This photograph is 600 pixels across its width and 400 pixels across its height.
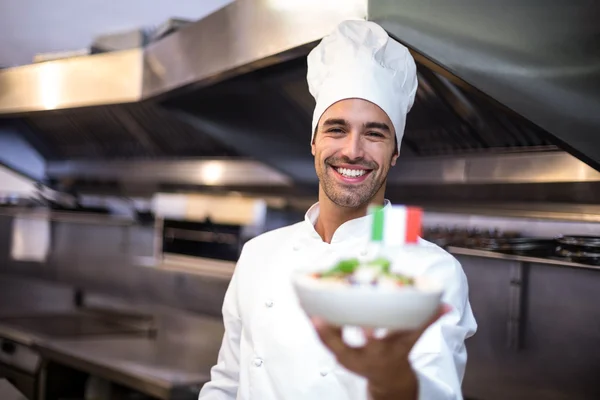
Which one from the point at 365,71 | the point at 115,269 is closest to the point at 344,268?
the point at 365,71

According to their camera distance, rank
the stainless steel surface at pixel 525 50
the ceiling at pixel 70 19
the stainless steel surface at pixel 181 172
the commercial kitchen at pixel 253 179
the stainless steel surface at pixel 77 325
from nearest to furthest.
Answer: the stainless steel surface at pixel 525 50 < the commercial kitchen at pixel 253 179 < the stainless steel surface at pixel 181 172 < the stainless steel surface at pixel 77 325 < the ceiling at pixel 70 19

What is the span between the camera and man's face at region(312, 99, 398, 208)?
1.41 meters

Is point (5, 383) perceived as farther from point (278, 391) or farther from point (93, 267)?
point (93, 267)

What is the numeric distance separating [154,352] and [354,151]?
8.02 feet

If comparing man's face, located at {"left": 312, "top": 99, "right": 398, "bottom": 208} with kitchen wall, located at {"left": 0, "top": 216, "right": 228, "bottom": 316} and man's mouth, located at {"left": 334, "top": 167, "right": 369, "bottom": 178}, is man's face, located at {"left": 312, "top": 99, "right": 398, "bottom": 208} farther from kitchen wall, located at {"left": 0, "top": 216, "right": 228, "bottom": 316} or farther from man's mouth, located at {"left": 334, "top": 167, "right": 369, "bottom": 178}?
kitchen wall, located at {"left": 0, "top": 216, "right": 228, "bottom": 316}

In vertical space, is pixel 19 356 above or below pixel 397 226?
below

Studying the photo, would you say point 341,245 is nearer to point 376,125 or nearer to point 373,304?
point 376,125

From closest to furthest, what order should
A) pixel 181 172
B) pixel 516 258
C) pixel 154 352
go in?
1. pixel 516 258
2. pixel 154 352
3. pixel 181 172

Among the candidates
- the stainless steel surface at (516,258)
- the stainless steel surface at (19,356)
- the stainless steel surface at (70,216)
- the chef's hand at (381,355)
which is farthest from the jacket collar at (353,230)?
the stainless steel surface at (70,216)

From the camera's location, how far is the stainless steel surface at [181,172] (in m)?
3.87

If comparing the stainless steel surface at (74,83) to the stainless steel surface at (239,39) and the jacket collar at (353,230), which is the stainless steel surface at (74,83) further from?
the jacket collar at (353,230)

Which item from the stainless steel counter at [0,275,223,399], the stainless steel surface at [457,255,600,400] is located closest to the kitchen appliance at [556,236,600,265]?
the stainless steel surface at [457,255,600,400]

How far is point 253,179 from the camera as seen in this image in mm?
3893

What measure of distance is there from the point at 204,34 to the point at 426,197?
1042 millimetres
